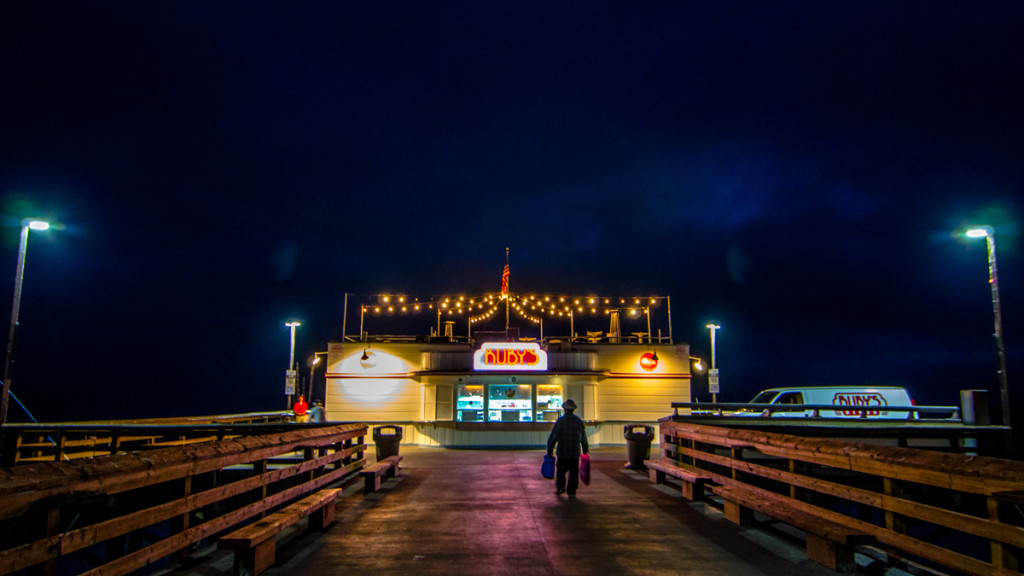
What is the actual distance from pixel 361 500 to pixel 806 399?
13196 mm

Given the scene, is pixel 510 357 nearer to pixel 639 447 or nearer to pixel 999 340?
pixel 639 447

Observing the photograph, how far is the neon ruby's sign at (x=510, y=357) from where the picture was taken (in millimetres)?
21359

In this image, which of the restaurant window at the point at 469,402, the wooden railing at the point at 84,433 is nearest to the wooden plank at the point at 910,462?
the wooden railing at the point at 84,433

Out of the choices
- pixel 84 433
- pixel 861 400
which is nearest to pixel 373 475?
pixel 84 433

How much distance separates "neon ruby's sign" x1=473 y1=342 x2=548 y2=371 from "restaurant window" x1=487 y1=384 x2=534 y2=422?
115cm

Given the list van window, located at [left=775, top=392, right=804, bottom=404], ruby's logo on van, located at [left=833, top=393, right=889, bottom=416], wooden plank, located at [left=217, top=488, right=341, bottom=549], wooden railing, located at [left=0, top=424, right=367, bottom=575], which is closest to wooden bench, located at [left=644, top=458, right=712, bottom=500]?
wooden plank, located at [left=217, top=488, right=341, bottom=549]

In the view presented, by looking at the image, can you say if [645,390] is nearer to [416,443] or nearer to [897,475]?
[416,443]

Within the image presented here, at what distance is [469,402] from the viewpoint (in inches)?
878

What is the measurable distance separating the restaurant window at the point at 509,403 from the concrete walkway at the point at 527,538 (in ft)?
35.4

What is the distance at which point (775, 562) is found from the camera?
6.02 meters

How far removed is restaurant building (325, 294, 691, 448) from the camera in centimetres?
2144

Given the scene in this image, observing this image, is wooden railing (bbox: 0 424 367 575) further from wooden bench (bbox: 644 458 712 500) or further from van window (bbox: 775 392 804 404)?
van window (bbox: 775 392 804 404)

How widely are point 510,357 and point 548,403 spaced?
92.3 inches

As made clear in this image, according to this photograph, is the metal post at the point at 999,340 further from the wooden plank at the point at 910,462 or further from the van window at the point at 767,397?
the wooden plank at the point at 910,462
